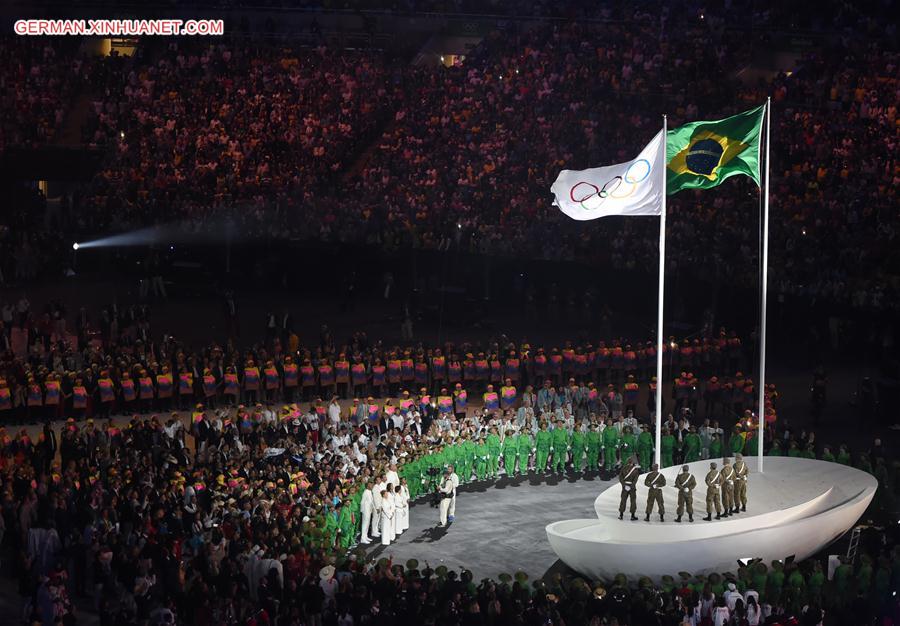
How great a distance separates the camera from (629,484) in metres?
24.3

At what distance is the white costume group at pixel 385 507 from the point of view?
85.7 ft

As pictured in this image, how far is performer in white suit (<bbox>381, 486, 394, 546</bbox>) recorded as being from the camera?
26.0m

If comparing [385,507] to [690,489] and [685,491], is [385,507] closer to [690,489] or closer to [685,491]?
[685,491]

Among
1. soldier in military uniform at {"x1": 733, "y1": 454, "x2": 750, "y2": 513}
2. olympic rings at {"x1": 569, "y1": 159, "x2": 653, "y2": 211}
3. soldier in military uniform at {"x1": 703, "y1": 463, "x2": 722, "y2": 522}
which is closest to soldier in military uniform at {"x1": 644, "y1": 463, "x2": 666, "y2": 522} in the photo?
soldier in military uniform at {"x1": 703, "y1": 463, "x2": 722, "y2": 522}

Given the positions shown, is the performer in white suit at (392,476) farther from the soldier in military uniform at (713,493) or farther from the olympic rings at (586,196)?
the olympic rings at (586,196)

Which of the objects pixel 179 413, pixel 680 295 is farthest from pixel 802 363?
pixel 179 413

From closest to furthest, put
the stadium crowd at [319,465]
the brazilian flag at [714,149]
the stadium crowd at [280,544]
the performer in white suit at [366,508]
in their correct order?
the stadium crowd at [280,544] < the stadium crowd at [319,465] < the brazilian flag at [714,149] < the performer in white suit at [366,508]

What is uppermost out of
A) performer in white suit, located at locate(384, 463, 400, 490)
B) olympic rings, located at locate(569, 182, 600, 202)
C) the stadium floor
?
olympic rings, located at locate(569, 182, 600, 202)

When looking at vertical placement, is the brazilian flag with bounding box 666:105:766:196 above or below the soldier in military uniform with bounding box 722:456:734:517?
above

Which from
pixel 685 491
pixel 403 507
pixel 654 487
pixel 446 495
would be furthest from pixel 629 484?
pixel 403 507

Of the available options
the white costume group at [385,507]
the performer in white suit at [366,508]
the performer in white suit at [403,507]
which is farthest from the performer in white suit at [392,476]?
the performer in white suit at [366,508]

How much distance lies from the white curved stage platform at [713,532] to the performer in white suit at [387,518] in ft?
10.9

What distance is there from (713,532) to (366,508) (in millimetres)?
6853

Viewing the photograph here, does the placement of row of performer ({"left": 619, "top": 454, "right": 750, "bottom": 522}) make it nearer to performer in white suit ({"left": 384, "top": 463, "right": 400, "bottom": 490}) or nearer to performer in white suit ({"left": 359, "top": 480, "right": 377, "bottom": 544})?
performer in white suit ({"left": 384, "top": 463, "right": 400, "bottom": 490})
